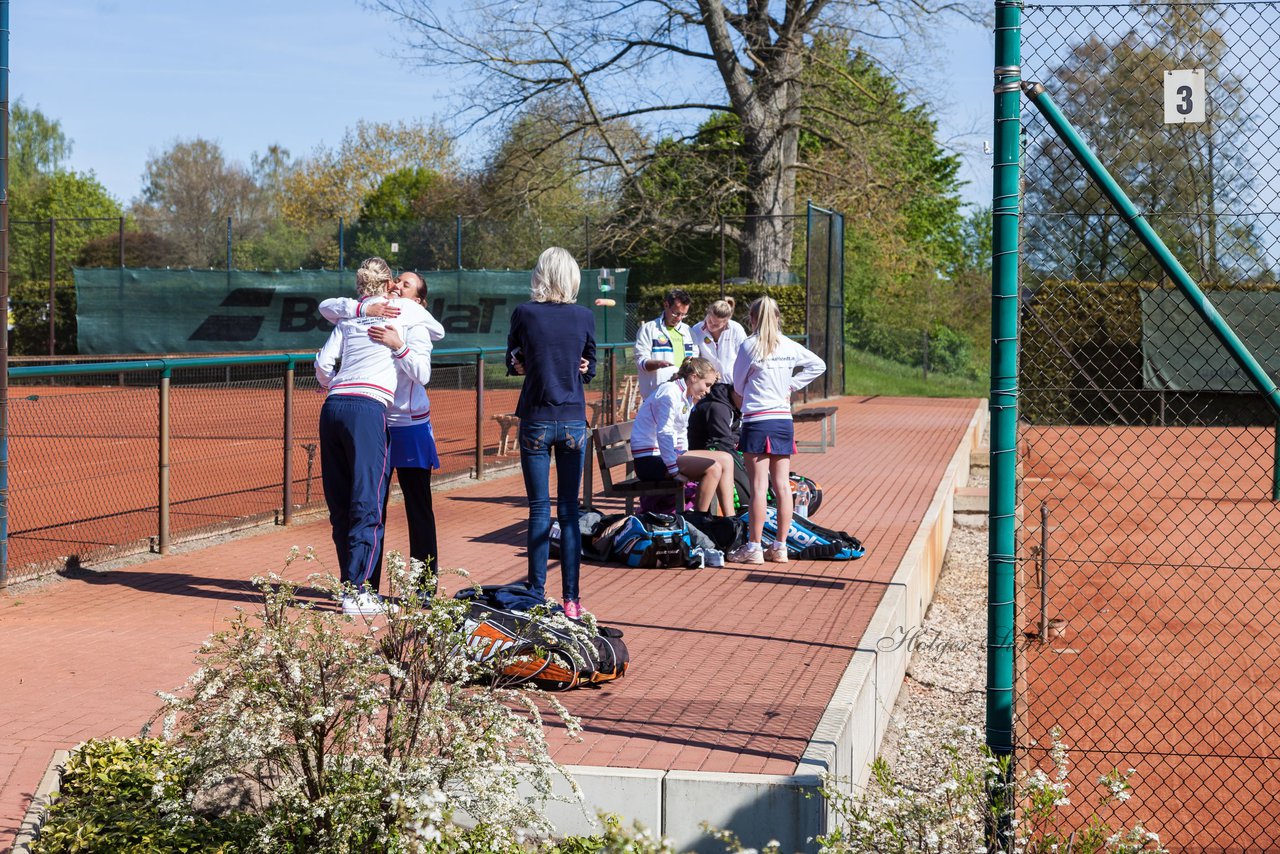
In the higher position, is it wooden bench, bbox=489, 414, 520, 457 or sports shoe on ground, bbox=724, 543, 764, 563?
wooden bench, bbox=489, 414, 520, 457

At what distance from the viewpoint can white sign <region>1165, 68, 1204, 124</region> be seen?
3.74 meters

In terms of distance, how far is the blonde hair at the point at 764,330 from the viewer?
824 cm

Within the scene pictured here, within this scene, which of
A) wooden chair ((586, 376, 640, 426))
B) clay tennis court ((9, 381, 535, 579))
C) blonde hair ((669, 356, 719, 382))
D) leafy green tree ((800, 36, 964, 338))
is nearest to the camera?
blonde hair ((669, 356, 719, 382))

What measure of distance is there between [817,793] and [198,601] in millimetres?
4320

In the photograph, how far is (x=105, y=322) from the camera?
96.2 ft

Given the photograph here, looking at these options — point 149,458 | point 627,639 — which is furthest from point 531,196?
point 627,639

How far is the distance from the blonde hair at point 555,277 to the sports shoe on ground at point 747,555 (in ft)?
9.03

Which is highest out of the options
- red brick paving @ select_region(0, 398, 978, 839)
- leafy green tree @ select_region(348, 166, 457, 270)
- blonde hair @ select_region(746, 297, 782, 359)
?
leafy green tree @ select_region(348, 166, 457, 270)

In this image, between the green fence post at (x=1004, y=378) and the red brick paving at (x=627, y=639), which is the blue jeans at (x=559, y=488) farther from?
the green fence post at (x=1004, y=378)

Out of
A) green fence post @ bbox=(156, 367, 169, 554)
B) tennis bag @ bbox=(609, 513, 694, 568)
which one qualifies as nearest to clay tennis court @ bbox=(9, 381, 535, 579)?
green fence post @ bbox=(156, 367, 169, 554)

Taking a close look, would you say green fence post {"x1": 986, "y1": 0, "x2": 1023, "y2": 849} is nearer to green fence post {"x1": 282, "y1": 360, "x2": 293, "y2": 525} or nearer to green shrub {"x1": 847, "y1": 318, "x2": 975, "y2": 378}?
green fence post {"x1": 282, "y1": 360, "x2": 293, "y2": 525}

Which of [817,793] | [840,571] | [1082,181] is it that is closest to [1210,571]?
[840,571]

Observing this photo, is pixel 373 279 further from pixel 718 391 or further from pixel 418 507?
pixel 718 391

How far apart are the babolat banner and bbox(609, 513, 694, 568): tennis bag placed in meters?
20.8
